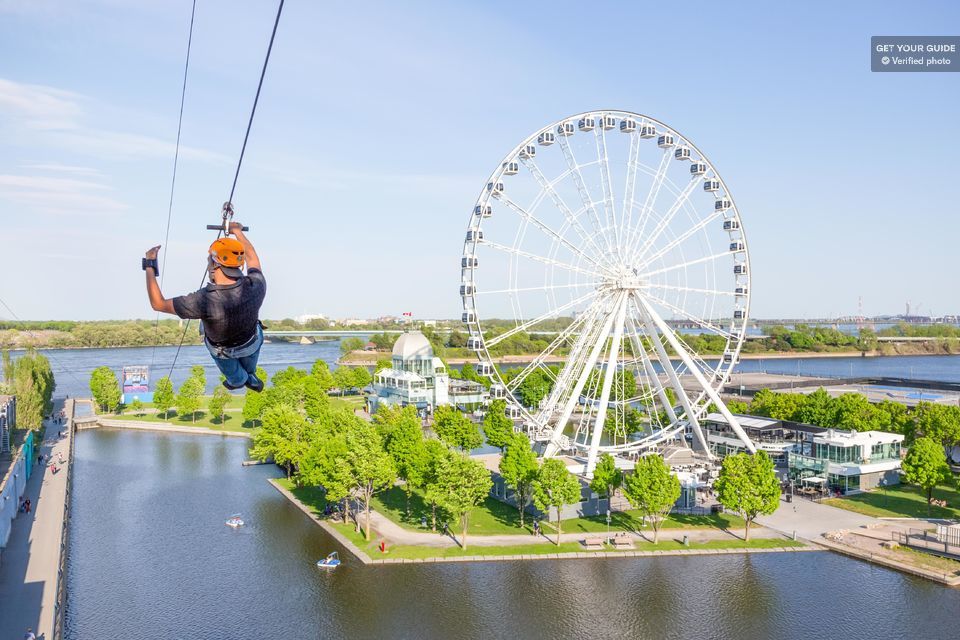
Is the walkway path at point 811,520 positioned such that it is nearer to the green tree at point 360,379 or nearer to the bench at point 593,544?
the bench at point 593,544

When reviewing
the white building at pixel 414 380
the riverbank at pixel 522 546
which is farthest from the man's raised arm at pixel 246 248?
the white building at pixel 414 380

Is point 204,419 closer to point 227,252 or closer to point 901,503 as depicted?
point 901,503

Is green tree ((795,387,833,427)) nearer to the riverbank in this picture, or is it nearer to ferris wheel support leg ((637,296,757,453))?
ferris wheel support leg ((637,296,757,453))

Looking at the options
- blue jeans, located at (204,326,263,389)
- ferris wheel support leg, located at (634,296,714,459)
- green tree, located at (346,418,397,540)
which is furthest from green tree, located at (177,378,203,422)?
blue jeans, located at (204,326,263,389)

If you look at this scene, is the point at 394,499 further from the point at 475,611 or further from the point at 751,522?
the point at 751,522

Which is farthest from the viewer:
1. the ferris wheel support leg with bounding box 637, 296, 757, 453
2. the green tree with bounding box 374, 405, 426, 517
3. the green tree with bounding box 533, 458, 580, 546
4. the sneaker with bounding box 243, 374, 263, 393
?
the ferris wheel support leg with bounding box 637, 296, 757, 453
